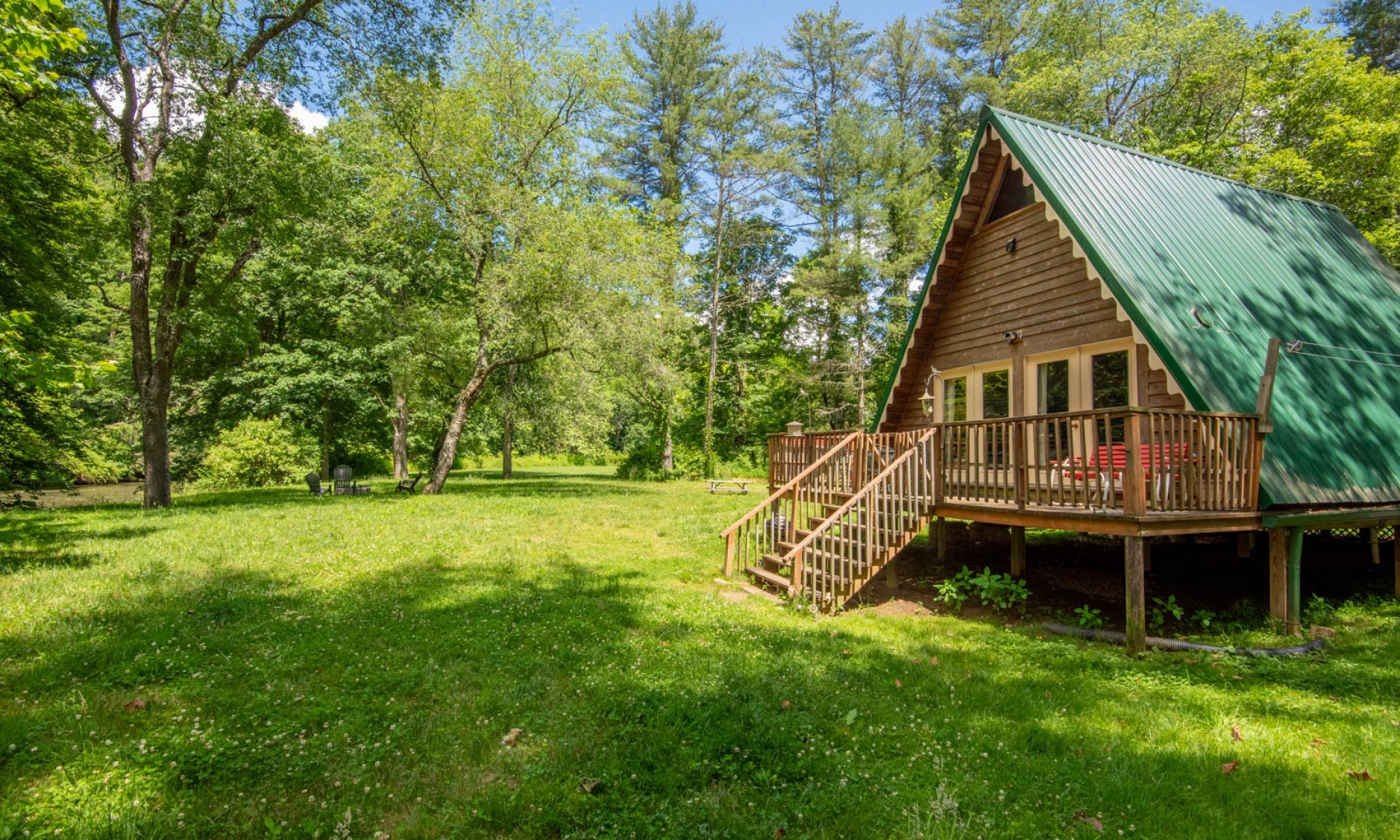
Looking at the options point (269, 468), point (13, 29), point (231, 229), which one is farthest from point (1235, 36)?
point (269, 468)

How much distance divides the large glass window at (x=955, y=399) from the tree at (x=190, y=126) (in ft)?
55.1

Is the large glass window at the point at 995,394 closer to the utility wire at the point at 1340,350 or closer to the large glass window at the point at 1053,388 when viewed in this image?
the large glass window at the point at 1053,388

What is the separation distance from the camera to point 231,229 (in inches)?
627

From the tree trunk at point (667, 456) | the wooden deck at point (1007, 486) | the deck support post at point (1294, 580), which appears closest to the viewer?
the wooden deck at point (1007, 486)

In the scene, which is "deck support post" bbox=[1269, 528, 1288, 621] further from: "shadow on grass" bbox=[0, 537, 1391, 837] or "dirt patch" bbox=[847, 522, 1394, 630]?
"shadow on grass" bbox=[0, 537, 1391, 837]

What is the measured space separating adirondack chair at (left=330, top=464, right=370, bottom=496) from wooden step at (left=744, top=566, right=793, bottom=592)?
600 inches

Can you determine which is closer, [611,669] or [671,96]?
[611,669]

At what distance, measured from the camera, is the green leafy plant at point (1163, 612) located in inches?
289

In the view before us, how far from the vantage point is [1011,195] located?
10.7 m

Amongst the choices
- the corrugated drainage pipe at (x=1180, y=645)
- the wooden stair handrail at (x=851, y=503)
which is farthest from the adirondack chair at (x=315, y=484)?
the corrugated drainage pipe at (x=1180, y=645)

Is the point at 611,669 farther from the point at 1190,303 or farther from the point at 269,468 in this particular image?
the point at 269,468

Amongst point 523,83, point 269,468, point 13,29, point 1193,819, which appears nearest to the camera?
point 1193,819

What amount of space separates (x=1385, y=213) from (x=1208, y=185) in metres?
12.7

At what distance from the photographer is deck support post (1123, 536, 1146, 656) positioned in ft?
21.5
